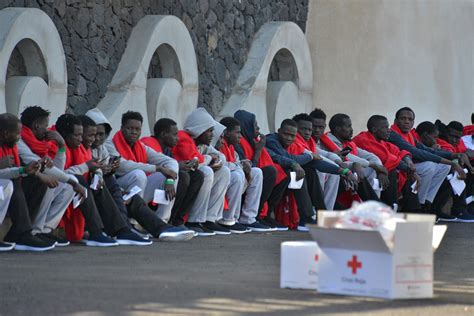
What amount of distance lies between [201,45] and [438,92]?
19.2 ft

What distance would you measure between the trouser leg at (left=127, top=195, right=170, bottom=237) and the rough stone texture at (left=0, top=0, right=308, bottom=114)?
8.90 ft

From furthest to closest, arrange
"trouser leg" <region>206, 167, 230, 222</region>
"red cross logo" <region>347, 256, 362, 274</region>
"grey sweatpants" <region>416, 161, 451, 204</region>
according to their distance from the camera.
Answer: "grey sweatpants" <region>416, 161, 451, 204</region> < "trouser leg" <region>206, 167, 230, 222</region> < "red cross logo" <region>347, 256, 362, 274</region>

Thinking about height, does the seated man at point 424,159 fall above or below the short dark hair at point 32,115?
below

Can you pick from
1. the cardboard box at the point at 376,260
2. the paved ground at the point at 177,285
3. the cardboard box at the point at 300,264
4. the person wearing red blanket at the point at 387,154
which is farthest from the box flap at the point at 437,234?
the person wearing red blanket at the point at 387,154

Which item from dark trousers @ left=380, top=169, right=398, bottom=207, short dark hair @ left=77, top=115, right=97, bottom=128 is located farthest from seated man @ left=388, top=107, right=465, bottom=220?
short dark hair @ left=77, top=115, right=97, bottom=128

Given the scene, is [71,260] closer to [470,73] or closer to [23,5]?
[23,5]

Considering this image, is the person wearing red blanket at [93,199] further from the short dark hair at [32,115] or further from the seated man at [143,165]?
the seated man at [143,165]

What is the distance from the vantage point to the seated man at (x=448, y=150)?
53.5ft

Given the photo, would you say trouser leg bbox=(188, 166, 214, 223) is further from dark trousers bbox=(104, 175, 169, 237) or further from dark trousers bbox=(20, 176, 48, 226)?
dark trousers bbox=(20, 176, 48, 226)

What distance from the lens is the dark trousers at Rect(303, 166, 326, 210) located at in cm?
1392

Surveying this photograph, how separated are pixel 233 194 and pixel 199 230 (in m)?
0.77

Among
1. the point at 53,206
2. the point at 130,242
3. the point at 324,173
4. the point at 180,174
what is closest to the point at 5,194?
the point at 53,206

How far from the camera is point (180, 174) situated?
11938mm

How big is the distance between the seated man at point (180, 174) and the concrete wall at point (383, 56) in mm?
7793
